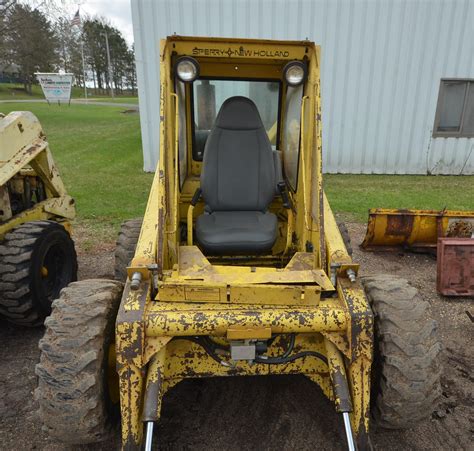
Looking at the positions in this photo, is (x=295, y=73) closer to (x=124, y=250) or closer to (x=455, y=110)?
(x=124, y=250)

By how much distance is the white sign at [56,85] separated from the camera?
2788 centimetres

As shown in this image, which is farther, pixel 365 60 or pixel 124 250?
pixel 365 60

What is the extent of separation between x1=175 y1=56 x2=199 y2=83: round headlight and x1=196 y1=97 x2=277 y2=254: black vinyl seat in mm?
614

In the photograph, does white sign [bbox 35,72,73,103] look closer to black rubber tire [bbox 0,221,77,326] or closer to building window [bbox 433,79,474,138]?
building window [bbox 433,79,474,138]

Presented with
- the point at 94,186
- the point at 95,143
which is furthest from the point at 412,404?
the point at 95,143

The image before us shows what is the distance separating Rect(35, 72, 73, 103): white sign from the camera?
27.9 m

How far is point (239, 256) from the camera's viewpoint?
359 cm

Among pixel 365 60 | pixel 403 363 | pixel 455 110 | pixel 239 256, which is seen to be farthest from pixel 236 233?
pixel 455 110

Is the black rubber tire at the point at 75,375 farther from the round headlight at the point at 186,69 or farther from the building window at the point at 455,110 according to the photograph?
the building window at the point at 455,110

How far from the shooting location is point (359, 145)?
34.6ft

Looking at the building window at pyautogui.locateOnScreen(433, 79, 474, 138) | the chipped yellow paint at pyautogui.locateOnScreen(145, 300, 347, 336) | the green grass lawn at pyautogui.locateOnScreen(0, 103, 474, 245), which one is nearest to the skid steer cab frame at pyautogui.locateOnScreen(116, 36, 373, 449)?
the chipped yellow paint at pyautogui.locateOnScreen(145, 300, 347, 336)

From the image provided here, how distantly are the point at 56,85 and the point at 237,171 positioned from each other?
29.2 metres

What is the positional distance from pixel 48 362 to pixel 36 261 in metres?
1.54

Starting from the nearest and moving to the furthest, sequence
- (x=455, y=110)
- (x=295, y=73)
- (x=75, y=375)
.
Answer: (x=75, y=375) → (x=295, y=73) → (x=455, y=110)
